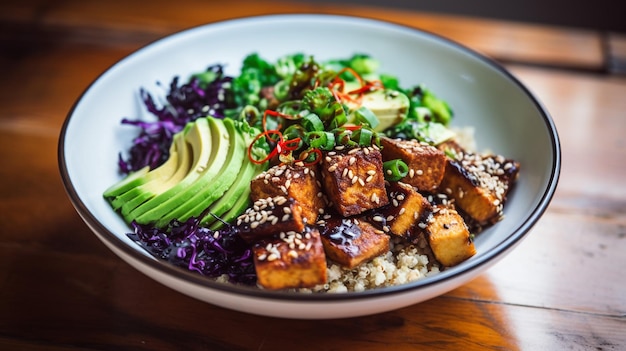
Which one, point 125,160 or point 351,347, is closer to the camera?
point 351,347

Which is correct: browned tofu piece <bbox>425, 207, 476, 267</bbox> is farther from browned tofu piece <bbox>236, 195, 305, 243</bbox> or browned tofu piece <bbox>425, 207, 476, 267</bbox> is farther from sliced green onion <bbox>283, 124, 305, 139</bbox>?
sliced green onion <bbox>283, 124, 305, 139</bbox>

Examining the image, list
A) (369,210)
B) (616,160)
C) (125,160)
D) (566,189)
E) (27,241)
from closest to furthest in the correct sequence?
(369,210), (27,241), (125,160), (566,189), (616,160)

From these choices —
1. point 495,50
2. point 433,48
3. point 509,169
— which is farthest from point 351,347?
Answer: point 495,50

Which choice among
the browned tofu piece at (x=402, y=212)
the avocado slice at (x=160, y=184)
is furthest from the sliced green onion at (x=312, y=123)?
the avocado slice at (x=160, y=184)

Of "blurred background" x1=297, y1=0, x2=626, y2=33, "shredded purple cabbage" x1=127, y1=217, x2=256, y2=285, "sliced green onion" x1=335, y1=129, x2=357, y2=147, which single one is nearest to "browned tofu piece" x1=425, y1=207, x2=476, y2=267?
"sliced green onion" x1=335, y1=129, x2=357, y2=147

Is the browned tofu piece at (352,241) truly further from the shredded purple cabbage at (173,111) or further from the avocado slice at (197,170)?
the shredded purple cabbage at (173,111)

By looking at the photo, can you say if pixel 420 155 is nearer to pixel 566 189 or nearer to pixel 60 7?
pixel 566 189

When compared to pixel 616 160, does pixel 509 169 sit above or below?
above
